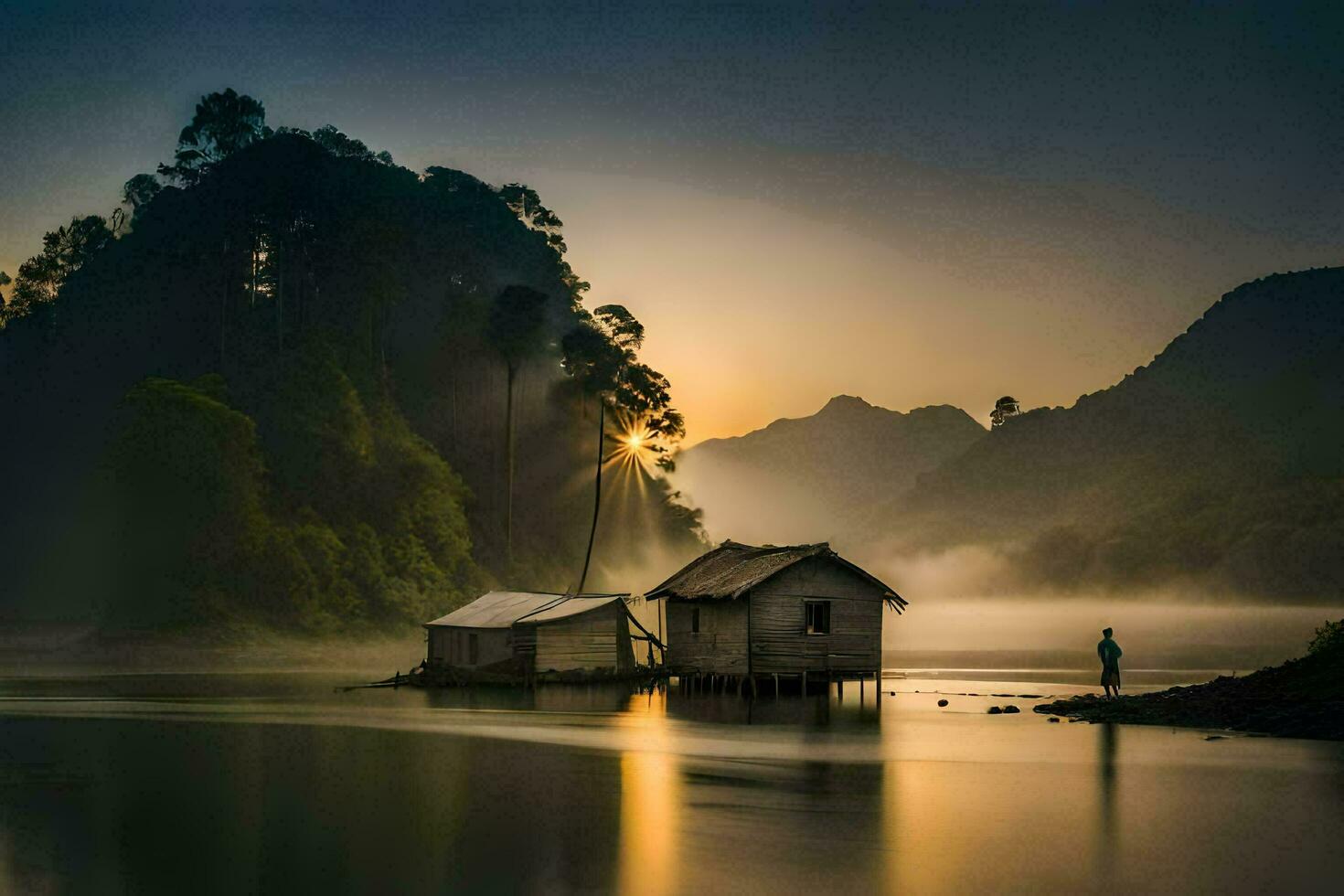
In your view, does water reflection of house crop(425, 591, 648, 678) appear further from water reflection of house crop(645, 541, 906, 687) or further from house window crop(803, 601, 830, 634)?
house window crop(803, 601, 830, 634)

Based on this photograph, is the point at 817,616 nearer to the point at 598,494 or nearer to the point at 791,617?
the point at 791,617

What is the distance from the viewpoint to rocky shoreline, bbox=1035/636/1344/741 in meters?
42.2

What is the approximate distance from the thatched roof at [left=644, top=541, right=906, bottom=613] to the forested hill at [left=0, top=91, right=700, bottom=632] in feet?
142

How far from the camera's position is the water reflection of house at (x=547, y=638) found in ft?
212

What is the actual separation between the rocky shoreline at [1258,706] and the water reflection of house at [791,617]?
10486 millimetres

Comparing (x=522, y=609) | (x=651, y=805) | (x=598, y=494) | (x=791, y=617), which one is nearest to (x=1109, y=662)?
(x=791, y=617)

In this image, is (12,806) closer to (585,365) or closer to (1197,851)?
(1197,851)

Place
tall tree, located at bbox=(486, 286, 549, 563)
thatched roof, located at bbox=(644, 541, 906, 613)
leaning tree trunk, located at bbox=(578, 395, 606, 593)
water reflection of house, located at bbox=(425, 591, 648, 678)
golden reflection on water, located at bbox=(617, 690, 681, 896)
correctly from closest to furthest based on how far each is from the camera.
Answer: golden reflection on water, located at bbox=(617, 690, 681, 896)
thatched roof, located at bbox=(644, 541, 906, 613)
water reflection of house, located at bbox=(425, 591, 648, 678)
leaning tree trunk, located at bbox=(578, 395, 606, 593)
tall tree, located at bbox=(486, 286, 549, 563)

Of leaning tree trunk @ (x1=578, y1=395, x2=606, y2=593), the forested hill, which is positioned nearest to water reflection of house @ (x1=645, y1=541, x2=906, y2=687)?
leaning tree trunk @ (x1=578, y1=395, x2=606, y2=593)

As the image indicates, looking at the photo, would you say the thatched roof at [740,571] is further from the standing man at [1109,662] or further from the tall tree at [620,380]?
the tall tree at [620,380]

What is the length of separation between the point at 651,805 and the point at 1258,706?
2623 cm

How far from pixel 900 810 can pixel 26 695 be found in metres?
44.9

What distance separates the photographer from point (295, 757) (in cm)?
3688

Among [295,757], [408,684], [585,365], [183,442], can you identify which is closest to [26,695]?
[408,684]
